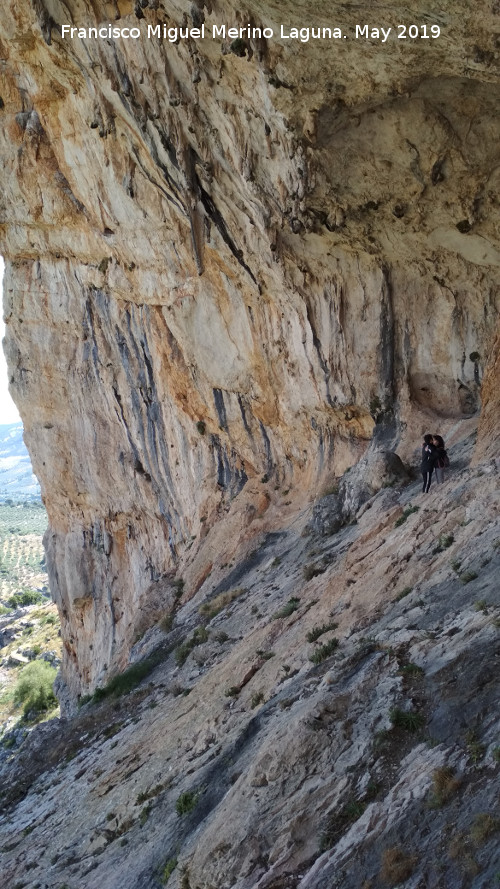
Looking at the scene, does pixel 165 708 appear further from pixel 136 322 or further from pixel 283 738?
pixel 136 322

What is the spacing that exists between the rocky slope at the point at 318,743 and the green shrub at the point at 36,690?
3326 cm

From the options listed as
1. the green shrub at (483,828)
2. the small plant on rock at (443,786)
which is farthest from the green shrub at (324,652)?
the green shrub at (483,828)

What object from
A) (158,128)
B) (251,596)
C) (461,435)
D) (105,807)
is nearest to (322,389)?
(461,435)

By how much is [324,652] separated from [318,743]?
2.63 m

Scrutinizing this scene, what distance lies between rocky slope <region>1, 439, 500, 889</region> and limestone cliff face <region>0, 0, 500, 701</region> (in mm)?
4341

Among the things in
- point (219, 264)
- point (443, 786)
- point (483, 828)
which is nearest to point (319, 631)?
point (443, 786)

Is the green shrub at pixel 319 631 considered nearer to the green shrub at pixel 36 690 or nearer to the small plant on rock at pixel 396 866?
the small plant on rock at pixel 396 866

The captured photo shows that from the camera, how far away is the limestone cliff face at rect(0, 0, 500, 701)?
14984mm

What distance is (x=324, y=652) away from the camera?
1116cm

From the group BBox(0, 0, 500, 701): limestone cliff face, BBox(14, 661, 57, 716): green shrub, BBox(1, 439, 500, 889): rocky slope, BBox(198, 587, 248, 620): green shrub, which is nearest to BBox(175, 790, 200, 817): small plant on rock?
BBox(1, 439, 500, 889): rocky slope

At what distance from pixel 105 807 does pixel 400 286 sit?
48.5ft

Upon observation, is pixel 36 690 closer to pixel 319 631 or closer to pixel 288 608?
pixel 288 608

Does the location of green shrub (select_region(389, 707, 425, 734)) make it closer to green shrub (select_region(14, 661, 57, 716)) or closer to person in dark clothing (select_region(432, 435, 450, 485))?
person in dark clothing (select_region(432, 435, 450, 485))

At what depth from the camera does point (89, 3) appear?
17125mm
